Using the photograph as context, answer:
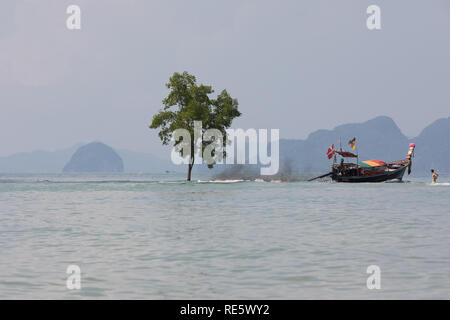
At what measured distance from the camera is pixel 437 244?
60.9 ft

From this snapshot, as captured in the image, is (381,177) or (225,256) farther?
(381,177)

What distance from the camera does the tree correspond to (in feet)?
275

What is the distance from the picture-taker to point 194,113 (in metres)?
83.2

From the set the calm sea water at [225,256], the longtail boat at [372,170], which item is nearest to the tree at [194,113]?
the longtail boat at [372,170]

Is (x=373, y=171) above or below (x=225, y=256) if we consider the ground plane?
above
